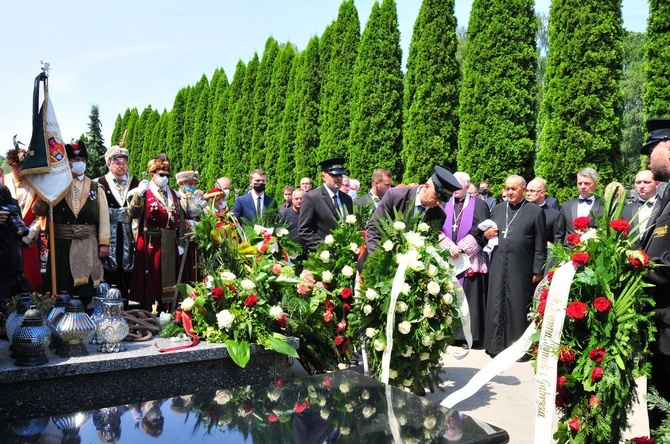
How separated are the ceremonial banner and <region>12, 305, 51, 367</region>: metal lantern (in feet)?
8.28

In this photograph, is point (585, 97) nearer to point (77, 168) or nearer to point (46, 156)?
point (77, 168)

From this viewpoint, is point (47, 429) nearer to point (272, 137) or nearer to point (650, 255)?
point (650, 255)

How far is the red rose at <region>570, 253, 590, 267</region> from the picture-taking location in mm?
3268

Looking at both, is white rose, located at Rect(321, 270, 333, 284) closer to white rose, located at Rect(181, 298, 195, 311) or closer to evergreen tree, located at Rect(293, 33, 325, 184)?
white rose, located at Rect(181, 298, 195, 311)

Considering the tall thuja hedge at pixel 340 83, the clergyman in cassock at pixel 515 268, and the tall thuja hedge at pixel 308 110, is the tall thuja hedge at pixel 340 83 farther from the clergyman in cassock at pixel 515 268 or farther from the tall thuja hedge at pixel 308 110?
the clergyman in cassock at pixel 515 268

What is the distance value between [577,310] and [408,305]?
57.2 inches

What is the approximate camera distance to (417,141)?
14336mm

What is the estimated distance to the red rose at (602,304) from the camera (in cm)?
313

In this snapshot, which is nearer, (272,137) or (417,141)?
(417,141)

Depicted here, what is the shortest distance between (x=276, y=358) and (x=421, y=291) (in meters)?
1.22

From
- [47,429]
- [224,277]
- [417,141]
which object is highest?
[417,141]

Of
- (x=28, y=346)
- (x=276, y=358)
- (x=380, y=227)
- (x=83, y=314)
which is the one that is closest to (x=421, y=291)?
(x=380, y=227)

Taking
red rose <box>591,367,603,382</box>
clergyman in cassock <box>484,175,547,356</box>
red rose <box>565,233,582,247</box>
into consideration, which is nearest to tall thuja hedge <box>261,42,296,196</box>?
clergyman in cassock <box>484,175,547,356</box>

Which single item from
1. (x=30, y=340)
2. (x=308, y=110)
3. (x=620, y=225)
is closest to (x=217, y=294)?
(x=30, y=340)
